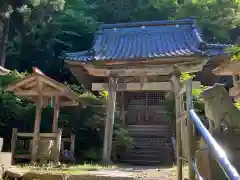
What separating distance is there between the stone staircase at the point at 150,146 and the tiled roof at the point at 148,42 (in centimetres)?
413

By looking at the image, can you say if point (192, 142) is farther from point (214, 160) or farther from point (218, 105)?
point (218, 105)

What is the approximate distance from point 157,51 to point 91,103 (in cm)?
368

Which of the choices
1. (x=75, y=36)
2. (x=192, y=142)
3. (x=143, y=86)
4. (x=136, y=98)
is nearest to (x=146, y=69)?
(x=143, y=86)

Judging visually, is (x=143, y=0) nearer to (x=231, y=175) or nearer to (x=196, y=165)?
(x=196, y=165)

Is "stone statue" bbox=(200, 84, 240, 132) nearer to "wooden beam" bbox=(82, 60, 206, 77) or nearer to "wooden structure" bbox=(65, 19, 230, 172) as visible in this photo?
"wooden structure" bbox=(65, 19, 230, 172)

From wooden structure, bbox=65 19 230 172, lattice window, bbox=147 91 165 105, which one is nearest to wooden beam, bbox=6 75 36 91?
wooden structure, bbox=65 19 230 172

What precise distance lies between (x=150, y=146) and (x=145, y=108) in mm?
2963

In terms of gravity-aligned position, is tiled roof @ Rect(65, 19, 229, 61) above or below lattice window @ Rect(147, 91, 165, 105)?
above

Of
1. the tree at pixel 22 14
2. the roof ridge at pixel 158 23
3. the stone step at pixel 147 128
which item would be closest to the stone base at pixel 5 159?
the stone step at pixel 147 128

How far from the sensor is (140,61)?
11258mm

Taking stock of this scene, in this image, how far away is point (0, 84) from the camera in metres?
15.7

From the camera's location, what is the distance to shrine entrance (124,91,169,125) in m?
16.7

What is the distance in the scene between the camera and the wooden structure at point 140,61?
11227 millimetres

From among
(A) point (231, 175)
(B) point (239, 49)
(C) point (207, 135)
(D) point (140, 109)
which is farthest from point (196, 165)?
(D) point (140, 109)
